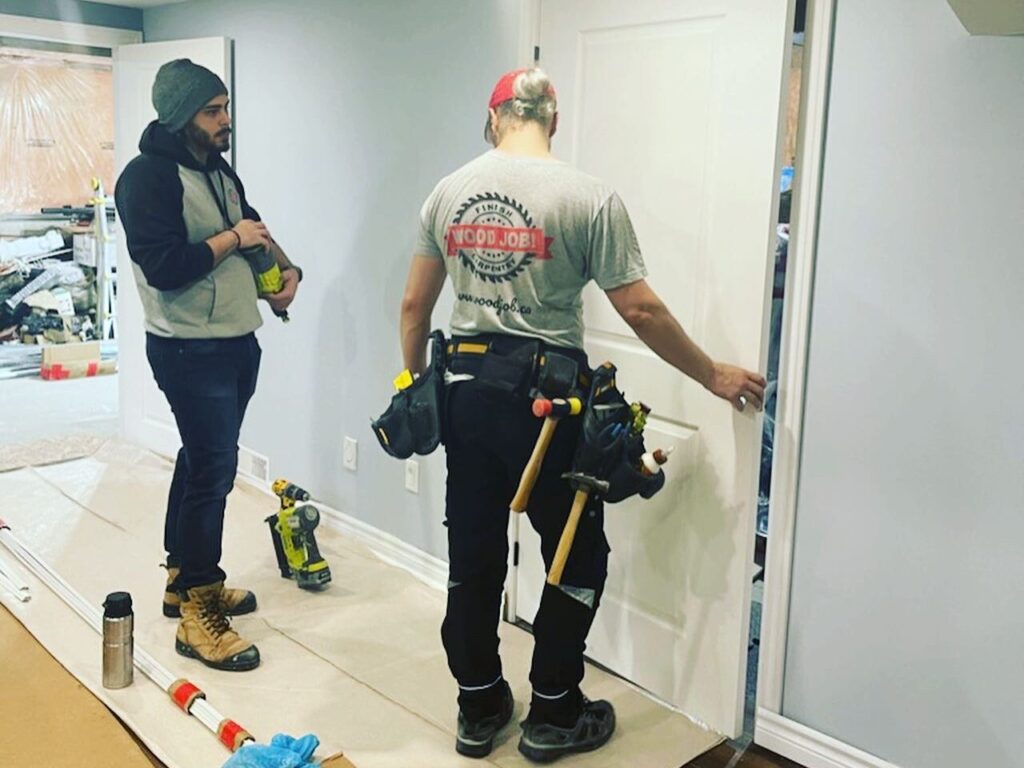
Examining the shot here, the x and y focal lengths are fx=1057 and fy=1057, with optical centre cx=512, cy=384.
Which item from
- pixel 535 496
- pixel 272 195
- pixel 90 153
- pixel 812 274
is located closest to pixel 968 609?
pixel 812 274

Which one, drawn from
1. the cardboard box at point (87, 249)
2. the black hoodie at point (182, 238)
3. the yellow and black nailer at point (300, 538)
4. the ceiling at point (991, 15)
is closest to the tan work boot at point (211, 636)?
the yellow and black nailer at point (300, 538)

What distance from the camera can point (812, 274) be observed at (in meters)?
2.25

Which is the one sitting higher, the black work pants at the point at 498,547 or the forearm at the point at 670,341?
the forearm at the point at 670,341

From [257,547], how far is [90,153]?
3537 millimetres

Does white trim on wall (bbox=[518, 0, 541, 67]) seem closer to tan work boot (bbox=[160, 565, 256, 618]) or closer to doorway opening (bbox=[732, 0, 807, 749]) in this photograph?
doorway opening (bbox=[732, 0, 807, 749])

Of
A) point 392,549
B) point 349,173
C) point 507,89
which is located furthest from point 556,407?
point 349,173

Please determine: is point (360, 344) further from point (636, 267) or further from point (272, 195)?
point (636, 267)

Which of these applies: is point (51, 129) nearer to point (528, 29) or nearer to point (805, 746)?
point (528, 29)

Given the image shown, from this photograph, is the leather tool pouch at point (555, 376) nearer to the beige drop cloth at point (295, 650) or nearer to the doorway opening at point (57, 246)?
the beige drop cloth at point (295, 650)

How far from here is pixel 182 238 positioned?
2.77 meters

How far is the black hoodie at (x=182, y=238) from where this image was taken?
107 inches

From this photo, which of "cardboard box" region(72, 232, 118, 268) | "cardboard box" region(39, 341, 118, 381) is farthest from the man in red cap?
"cardboard box" region(72, 232, 118, 268)

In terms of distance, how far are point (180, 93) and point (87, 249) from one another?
14.4 ft

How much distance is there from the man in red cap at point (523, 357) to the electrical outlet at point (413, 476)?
105 centimetres
